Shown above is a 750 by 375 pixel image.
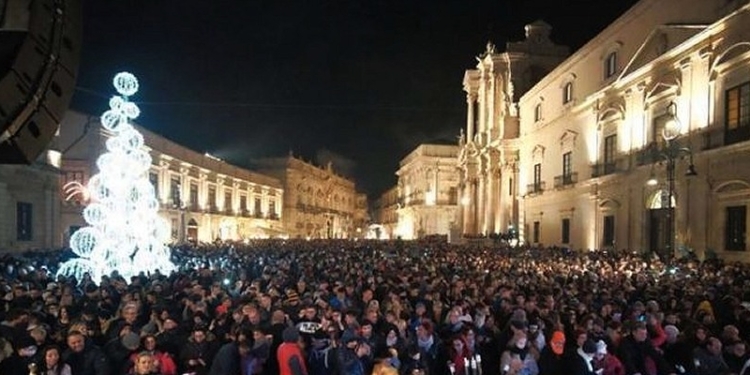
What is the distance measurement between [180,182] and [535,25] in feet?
102

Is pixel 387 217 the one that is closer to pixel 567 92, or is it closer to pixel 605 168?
pixel 567 92

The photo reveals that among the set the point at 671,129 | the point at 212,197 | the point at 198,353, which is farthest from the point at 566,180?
the point at 212,197

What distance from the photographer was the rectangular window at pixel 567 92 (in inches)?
1499

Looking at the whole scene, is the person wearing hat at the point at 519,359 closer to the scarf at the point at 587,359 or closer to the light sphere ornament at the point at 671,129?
the scarf at the point at 587,359

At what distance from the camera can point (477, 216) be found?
195 ft

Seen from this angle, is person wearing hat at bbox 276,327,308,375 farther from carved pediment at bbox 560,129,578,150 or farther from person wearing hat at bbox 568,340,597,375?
carved pediment at bbox 560,129,578,150

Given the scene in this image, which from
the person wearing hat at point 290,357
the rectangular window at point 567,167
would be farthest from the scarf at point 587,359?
the rectangular window at point 567,167

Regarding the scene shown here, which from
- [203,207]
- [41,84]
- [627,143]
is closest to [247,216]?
[203,207]

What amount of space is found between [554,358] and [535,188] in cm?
3750

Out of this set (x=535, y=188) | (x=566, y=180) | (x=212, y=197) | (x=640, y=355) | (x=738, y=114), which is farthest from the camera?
(x=212, y=197)

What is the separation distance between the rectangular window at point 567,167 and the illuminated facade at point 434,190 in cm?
4440

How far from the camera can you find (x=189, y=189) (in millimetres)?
54375

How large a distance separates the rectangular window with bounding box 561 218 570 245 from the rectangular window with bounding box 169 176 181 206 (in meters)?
29.2

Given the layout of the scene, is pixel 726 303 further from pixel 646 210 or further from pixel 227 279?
pixel 646 210
